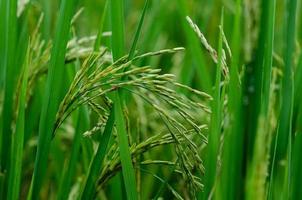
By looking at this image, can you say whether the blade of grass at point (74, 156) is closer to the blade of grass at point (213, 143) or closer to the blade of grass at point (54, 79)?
the blade of grass at point (54, 79)

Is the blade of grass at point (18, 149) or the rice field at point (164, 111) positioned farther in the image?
the blade of grass at point (18, 149)

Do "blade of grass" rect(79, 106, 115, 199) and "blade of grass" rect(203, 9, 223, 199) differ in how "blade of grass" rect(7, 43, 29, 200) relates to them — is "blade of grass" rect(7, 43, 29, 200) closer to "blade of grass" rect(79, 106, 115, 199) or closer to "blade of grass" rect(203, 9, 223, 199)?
"blade of grass" rect(79, 106, 115, 199)

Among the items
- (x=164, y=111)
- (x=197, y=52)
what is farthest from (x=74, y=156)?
(x=197, y=52)

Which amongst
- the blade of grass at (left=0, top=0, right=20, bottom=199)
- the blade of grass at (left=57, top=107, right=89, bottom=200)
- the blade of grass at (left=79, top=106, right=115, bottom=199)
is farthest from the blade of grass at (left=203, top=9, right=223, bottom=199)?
the blade of grass at (left=0, top=0, right=20, bottom=199)

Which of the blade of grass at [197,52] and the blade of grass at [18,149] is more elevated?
the blade of grass at [197,52]

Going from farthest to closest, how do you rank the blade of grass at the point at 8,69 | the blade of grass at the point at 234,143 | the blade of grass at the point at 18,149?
the blade of grass at the point at 8,69
the blade of grass at the point at 18,149
the blade of grass at the point at 234,143

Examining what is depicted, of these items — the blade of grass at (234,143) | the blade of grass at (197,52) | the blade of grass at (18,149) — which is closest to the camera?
the blade of grass at (234,143)

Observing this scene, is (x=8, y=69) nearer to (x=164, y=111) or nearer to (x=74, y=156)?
(x=74, y=156)

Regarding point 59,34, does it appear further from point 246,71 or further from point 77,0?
point 246,71

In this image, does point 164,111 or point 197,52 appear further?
point 197,52

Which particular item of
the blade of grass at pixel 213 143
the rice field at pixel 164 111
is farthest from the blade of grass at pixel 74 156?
the blade of grass at pixel 213 143

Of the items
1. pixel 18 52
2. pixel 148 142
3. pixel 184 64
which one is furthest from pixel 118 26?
pixel 184 64
